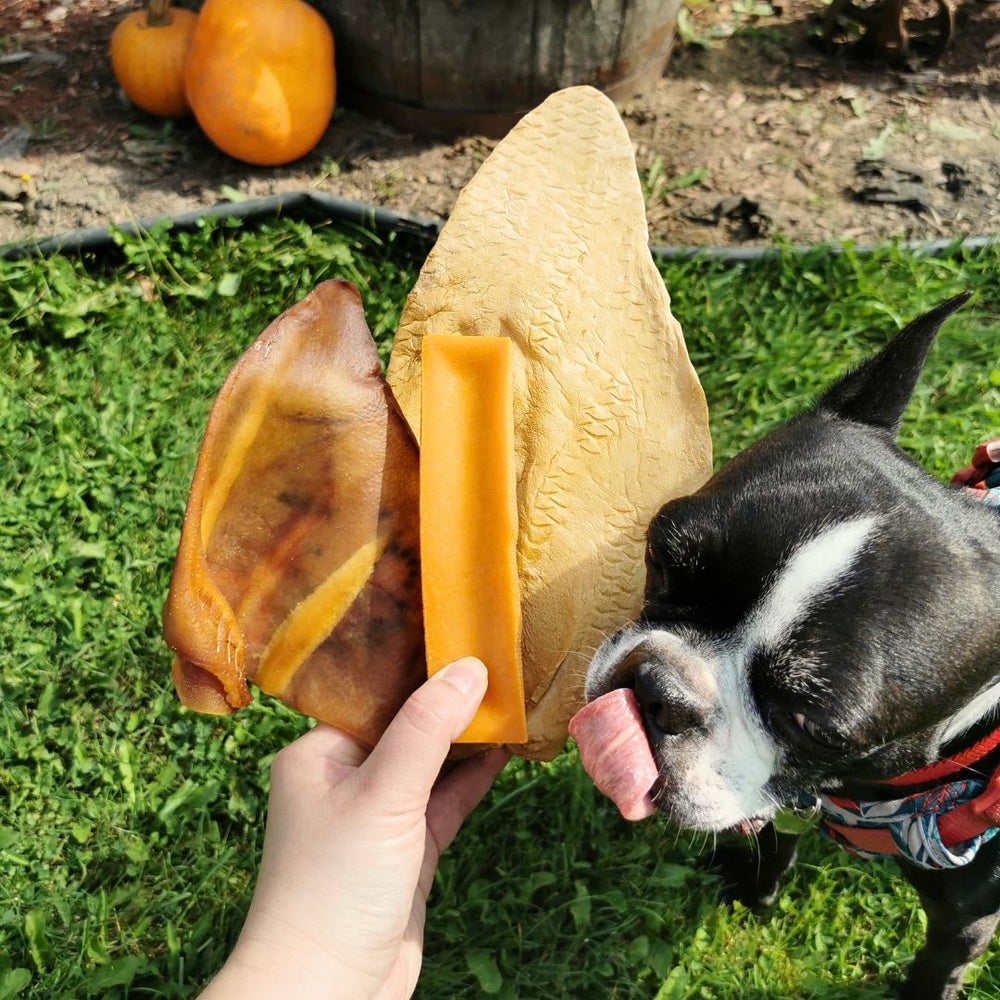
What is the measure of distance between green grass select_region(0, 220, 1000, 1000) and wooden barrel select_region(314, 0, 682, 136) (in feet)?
3.52

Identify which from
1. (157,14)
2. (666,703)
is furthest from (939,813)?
(157,14)

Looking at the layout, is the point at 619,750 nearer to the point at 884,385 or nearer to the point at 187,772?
the point at 884,385

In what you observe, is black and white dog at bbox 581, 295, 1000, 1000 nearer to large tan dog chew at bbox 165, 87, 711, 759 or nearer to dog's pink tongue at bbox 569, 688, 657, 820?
dog's pink tongue at bbox 569, 688, 657, 820

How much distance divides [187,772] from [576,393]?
1.72 meters

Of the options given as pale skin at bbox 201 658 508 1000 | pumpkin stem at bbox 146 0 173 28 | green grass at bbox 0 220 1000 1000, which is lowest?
green grass at bbox 0 220 1000 1000

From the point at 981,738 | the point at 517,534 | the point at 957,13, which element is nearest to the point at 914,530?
the point at 981,738

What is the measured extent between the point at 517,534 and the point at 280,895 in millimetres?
839

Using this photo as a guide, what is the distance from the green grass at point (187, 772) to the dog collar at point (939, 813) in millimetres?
672

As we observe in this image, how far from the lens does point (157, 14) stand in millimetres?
4133

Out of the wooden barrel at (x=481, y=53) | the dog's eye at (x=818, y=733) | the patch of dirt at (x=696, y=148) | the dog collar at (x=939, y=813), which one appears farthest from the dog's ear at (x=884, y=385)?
the wooden barrel at (x=481, y=53)

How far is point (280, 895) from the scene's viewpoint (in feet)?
5.99

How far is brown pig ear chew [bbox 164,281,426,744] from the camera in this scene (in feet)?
6.23

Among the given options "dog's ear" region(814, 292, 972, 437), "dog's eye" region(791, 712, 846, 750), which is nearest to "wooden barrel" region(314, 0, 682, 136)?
"dog's ear" region(814, 292, 972, 437)

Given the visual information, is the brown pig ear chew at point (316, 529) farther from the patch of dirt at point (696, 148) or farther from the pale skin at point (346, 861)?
the patch of dirt at point (696, 148)
